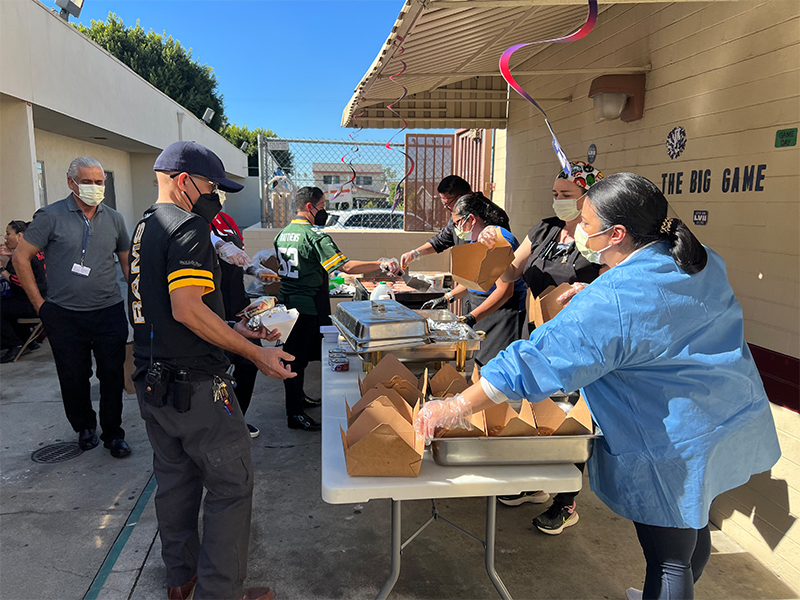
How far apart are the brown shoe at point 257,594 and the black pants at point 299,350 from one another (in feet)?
6.53

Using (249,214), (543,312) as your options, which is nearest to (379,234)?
(543,312)

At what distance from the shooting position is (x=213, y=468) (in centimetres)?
215

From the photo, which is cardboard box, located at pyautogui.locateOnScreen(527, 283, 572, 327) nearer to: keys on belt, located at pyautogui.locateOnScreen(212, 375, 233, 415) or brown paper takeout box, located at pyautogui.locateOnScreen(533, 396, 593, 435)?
brown paper takeout box, located at pyautogui.locateOnScreen(533, 396, 593, 435)

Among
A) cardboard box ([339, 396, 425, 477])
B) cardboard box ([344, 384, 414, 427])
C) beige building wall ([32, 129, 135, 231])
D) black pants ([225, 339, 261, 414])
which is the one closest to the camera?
cardboard box ([339, 396, 425, 477])

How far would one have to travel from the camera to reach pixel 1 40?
6.48 meters

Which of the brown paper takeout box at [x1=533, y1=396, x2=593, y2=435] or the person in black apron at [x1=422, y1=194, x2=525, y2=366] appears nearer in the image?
the brown paper takeout box at [x1=533, y1=396, x2=593, y2=435]

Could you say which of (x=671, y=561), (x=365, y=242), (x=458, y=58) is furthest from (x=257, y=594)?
(x=365, y=242)

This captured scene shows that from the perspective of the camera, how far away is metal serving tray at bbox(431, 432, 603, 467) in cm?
182

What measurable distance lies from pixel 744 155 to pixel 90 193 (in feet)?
13.2

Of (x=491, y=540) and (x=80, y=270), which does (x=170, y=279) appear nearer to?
(x=491, y=540)

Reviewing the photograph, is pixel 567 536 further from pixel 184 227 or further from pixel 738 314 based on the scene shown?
pixel 184 227

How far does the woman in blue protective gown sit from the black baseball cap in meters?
1.33

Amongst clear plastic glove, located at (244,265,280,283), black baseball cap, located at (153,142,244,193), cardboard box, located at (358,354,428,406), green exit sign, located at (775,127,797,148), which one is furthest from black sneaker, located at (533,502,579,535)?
clear plastic glove, located at (244,265,280,283)

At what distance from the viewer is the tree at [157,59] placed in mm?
29797
